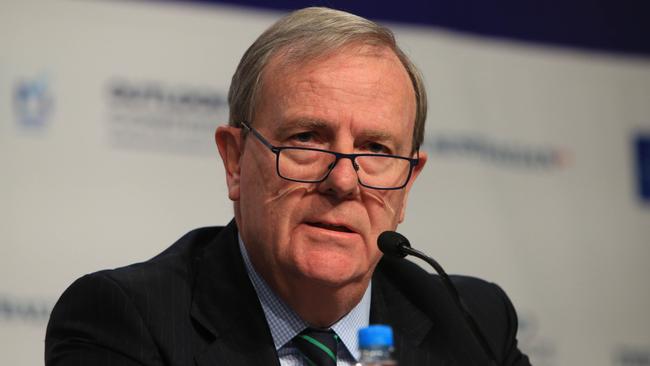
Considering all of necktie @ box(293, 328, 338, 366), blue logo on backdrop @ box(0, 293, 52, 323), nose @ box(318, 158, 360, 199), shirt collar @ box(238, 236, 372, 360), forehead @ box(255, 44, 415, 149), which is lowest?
blue logo on backdrop @ box(0, 293, 52, 323)

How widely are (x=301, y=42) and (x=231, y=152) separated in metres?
0.36

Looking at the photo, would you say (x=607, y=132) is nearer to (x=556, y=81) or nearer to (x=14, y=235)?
(x=556, y=81)

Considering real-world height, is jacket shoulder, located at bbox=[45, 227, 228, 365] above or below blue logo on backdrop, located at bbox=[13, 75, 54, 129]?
below

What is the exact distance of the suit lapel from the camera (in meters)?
2.33

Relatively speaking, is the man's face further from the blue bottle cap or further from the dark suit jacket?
the blue bottle cap

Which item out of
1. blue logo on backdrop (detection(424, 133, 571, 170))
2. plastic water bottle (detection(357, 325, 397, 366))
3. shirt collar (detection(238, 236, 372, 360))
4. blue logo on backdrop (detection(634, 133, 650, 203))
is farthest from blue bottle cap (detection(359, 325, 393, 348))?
blue logo on backdrop (detection(634, 133, 650, 203))

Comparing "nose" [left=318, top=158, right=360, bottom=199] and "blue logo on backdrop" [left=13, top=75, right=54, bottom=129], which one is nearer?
"nose" [left=318, top=158, right=360, bottom=199]

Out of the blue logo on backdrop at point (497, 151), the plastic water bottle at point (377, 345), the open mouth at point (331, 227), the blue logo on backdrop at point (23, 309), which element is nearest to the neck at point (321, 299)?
the open mouth at point (331, 227)

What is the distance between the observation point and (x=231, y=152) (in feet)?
8.52

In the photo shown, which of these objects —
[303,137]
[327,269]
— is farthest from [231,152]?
[327,269]

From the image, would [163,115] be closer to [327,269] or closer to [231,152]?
[231,152]

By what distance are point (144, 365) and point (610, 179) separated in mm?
3332

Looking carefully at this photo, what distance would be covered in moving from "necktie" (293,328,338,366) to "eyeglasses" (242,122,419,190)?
0.40 m

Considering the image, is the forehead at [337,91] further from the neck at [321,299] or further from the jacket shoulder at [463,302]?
the jacket shoulder at [463,302]
